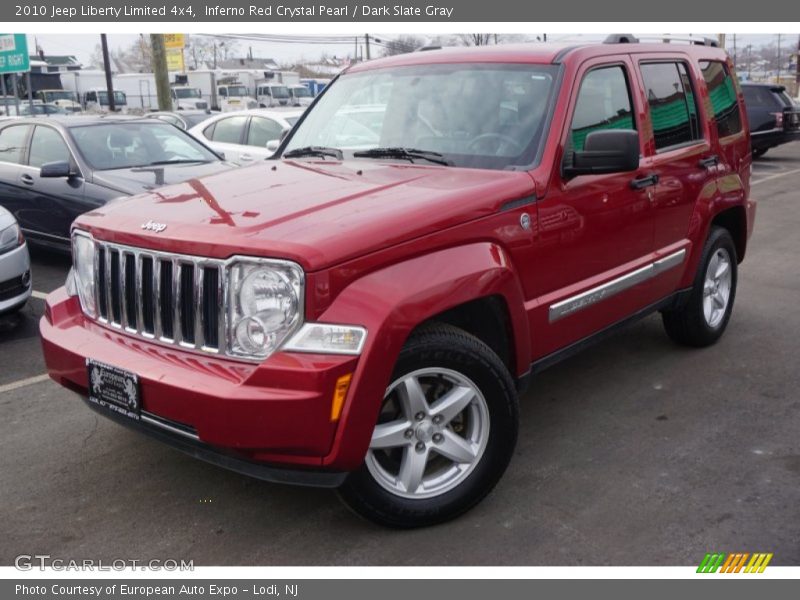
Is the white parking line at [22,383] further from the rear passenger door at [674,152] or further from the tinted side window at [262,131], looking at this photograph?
the tinted side window at [262,131]

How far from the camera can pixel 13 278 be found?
596cm

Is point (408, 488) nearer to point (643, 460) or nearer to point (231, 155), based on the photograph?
point (643, 460)

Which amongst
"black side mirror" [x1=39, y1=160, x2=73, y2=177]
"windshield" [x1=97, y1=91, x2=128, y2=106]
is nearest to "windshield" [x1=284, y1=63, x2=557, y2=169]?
"black side mirror" [x1=39, y1=160, x2=73, y2=177]

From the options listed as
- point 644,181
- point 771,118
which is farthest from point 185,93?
point 644,181

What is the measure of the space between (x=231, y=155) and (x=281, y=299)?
8.54 m

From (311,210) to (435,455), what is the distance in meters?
1.16

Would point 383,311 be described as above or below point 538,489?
above

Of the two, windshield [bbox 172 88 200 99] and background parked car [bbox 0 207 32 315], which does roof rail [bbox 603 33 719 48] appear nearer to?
background parked car [bbox 0 207 32 315]

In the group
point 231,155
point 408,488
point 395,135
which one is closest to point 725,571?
point 408,488

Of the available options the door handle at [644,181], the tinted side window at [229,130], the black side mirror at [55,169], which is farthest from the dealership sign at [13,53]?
the door handle at [644,181]

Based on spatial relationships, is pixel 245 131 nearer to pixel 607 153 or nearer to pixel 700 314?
pixel 700 314

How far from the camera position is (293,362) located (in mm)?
2844

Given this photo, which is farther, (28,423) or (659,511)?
(28,423)
